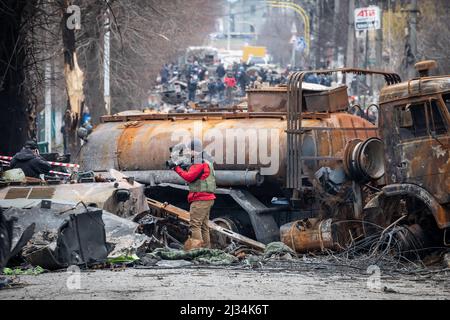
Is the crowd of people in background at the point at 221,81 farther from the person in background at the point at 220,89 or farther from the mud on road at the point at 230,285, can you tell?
the mud on road at the point at 230,285

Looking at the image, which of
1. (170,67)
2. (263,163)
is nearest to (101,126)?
(263,163)

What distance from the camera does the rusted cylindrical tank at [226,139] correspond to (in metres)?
18.9

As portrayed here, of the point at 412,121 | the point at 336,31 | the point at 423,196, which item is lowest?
the point at 423,196

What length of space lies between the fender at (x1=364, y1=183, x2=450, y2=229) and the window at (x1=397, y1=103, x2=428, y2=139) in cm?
68

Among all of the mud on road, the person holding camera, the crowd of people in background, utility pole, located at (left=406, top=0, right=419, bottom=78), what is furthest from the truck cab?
the crowd of people in background

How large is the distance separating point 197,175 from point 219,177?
2364mm

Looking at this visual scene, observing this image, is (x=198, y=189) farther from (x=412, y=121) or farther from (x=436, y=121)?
(x=436, y=121)

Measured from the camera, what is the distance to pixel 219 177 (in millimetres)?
19281

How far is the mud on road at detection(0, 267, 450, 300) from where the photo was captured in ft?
37.9

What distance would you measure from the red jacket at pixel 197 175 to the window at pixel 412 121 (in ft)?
9.32

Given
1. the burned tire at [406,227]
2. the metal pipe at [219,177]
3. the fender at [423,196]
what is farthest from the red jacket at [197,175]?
the fender at [423,196]

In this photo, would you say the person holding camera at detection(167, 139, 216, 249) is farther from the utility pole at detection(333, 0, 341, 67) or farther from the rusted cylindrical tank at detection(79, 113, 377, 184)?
the utility pole at detection(333, 0, 341, 67)

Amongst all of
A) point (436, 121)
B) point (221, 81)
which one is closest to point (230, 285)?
point (436, 121)
